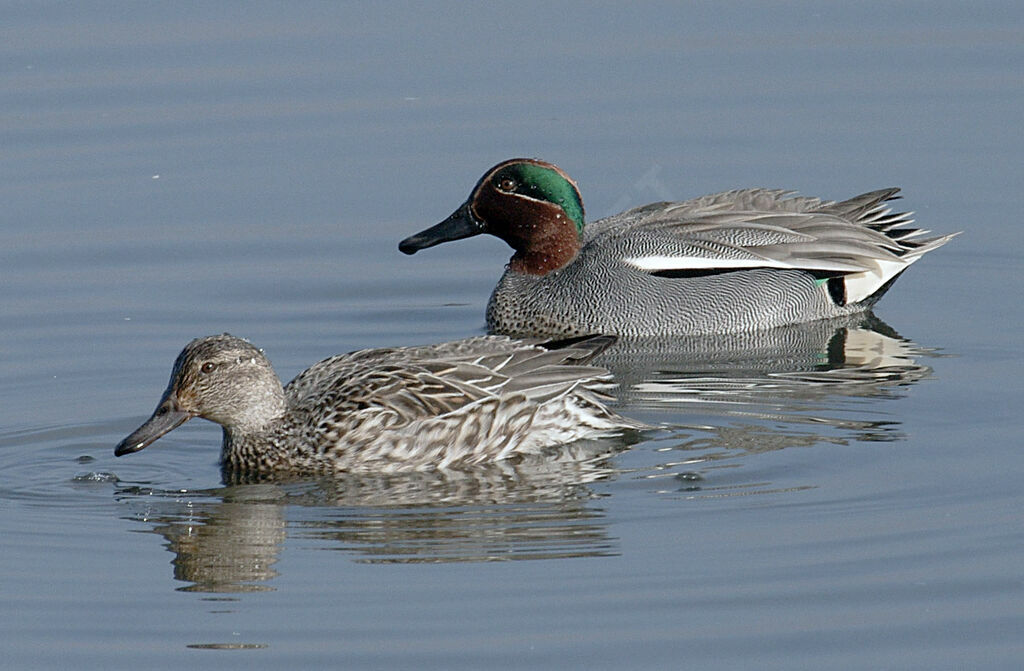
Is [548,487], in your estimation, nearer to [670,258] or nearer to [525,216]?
[670,258]

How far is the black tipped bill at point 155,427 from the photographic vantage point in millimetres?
9719

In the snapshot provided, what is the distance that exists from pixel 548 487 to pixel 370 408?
1.00m

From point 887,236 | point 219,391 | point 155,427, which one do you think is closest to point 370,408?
point 219,391

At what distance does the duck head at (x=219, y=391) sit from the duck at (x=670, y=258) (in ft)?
11.4

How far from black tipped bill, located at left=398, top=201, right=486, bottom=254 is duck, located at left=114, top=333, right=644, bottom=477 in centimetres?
315

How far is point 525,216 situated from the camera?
13.8 metres

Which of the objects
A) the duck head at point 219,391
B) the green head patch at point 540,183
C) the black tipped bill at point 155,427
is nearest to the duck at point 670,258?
the green head patch at point 540,183

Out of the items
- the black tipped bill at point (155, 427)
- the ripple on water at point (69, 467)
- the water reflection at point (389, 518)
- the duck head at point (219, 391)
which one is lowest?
the water reflection at point (389, 518)

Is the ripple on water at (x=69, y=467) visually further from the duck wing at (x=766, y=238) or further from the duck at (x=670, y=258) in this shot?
the duck wing at (x=766, y=238)

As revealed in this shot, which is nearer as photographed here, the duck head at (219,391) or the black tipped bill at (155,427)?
the black tipped bill at (155,427)

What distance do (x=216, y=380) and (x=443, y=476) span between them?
1.23 m

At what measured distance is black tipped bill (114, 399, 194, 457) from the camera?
972 cm

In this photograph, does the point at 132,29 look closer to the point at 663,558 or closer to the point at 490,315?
the point at 490,315

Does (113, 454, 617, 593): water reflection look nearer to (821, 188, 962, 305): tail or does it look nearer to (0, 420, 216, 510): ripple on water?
(0, 420, 216, 510): ripple on water
